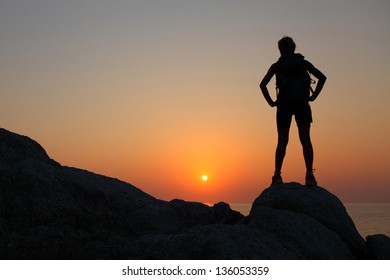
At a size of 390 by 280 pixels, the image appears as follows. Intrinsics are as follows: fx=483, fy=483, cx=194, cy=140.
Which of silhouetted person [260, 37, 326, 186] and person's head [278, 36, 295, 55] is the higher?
person's head [278, 36, 295, 55]

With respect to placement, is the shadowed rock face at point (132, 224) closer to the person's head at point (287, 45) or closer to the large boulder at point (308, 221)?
the large boulder at point (308, 221)

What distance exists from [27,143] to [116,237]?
492 centimetres

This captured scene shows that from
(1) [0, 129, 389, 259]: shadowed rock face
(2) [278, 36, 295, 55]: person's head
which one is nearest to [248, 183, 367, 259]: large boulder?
(1) [0, 129, 389, 259]: shadowed rock face

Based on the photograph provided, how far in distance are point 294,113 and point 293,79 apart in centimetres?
96

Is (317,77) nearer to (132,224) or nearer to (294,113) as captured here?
(294,113)

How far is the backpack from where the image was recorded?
44.7 feet

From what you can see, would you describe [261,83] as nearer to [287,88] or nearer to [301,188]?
[287,88]

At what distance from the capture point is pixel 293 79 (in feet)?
45.0

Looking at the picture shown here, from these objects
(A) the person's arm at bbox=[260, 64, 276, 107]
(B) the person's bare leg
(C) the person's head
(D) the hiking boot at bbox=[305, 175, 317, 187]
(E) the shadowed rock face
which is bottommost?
(E) the shadowed rock face

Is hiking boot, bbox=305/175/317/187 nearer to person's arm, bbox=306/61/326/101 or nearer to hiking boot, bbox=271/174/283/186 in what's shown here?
hiking boot, bbox=271/174/283/186

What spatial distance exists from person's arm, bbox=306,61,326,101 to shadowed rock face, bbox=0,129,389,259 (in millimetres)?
2647

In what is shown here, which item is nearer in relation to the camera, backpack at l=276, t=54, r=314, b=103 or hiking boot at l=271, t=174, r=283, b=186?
backpack at l=276, t=54, r=314, b=103

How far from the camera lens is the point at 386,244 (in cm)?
1311
